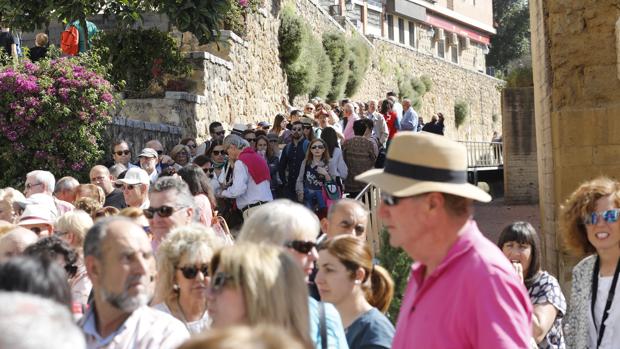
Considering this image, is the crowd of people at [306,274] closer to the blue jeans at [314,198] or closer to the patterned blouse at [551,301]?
the patterned blouse at [551,301]

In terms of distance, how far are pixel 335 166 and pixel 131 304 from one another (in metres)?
9.50

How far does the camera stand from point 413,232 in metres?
3.91

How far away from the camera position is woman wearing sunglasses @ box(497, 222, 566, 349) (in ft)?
20.3

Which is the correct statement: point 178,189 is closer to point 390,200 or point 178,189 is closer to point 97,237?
point 97,237

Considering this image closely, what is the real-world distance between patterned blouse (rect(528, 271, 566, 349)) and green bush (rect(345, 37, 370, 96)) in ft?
82.8

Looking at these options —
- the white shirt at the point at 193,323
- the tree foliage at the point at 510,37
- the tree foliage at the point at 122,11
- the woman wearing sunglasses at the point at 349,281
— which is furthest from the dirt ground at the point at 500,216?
the tree foliage at the point at 510,37

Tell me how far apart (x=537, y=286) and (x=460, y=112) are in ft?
144

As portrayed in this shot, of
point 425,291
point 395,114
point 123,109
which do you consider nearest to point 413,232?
point 425,291

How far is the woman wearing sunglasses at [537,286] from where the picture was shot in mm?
6195

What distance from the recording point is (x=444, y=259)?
387 centimetres

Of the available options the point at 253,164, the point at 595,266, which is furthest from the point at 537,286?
the point at 253,164

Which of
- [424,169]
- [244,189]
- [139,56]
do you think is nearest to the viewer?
[424,169]

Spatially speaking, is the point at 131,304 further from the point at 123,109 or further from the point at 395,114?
the point at 395,114

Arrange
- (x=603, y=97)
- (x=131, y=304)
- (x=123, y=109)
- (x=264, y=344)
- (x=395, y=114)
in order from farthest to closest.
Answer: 1. (x=395, y=114)
2. (x=123, y=109)
3. (x=603, y=97)
4. (x=131, y=304)
5. (x=264, y=344)
